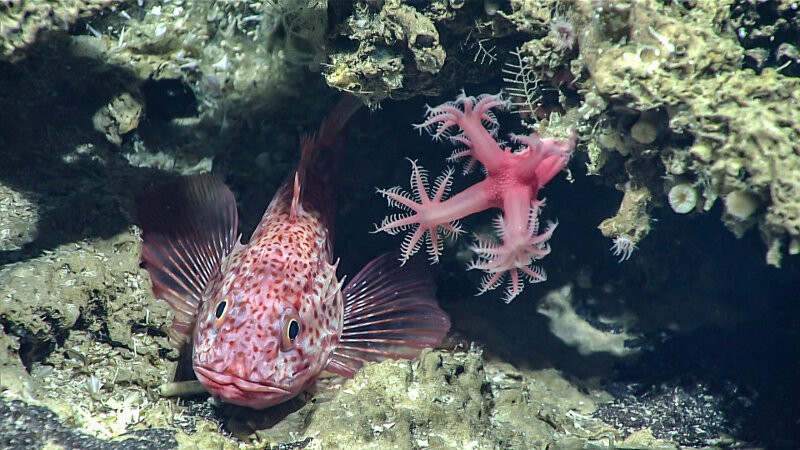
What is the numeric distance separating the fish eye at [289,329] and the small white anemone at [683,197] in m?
2.51

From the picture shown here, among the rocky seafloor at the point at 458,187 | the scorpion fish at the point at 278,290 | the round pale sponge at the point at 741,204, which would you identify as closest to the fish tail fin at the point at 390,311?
the scorpion fish at the point at 278,290

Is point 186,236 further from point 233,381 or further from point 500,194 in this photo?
point 500,194

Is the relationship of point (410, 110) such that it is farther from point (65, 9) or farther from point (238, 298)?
point (65, 9)

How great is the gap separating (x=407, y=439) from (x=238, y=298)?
1.41 meters

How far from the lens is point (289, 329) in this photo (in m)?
3.36

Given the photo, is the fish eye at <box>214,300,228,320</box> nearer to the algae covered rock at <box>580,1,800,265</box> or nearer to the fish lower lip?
the fish lower lip

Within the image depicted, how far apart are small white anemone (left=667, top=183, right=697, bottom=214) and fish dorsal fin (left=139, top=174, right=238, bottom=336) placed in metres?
3.23

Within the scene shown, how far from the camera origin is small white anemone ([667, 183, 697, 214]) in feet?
10.2

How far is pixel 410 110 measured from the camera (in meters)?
5.10

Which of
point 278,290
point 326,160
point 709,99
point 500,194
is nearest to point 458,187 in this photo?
point 326,160

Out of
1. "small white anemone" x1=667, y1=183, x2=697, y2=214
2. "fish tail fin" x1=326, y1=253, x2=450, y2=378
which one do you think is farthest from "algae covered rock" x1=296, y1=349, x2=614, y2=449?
"small white anemone" x1=667, y1=183, x2=697, y2=214

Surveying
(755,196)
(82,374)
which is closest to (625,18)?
(755,196)

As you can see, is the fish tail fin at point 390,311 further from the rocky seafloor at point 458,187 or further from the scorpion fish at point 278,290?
the rocky seafloor at point 458,187

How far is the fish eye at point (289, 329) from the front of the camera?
3.30 meters
